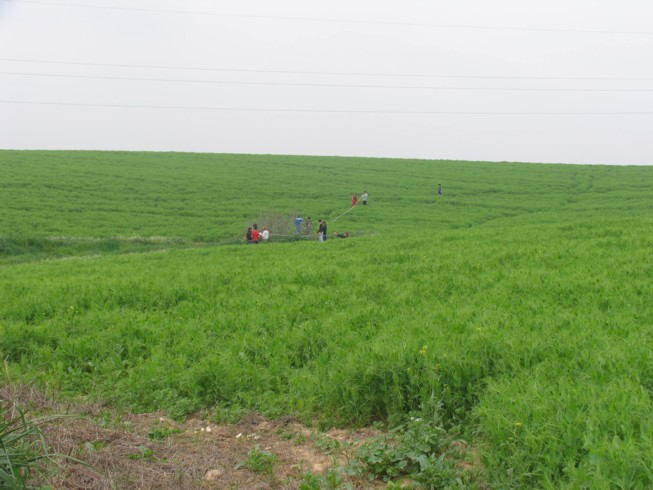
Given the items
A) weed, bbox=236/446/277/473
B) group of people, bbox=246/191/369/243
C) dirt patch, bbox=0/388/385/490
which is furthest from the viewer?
group of people, bbox=246/191/369/243

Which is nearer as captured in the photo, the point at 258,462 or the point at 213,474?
the point at 213,474

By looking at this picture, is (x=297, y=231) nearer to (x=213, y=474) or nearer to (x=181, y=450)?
(x=181, y=450)

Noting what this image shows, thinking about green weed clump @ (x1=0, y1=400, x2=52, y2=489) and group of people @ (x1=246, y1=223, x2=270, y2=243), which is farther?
group of people @ (x1=246, y1=223, x2=270, y2=243)

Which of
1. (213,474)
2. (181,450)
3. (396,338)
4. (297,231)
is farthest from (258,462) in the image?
(297,231)

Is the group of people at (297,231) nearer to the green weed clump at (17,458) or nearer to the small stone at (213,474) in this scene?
the small stone at (213,474)

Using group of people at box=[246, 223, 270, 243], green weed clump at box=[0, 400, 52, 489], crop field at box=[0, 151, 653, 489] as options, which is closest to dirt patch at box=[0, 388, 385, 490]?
green weed clump at box=[0, 400, 52, 489]

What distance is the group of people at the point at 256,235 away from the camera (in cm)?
2658

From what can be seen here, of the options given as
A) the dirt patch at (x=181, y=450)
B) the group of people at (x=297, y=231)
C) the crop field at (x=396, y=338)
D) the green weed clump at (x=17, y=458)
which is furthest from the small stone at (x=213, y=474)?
the group of people at (x=297, y=231)

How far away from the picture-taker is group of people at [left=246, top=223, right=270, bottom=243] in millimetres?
26578

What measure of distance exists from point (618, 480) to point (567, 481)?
416 mm

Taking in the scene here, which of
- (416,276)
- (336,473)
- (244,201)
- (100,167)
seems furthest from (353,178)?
(336,473)

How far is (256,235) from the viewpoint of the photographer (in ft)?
87.2

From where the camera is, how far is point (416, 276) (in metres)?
11.8

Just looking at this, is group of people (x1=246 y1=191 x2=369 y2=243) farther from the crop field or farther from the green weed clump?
the green weed clump
